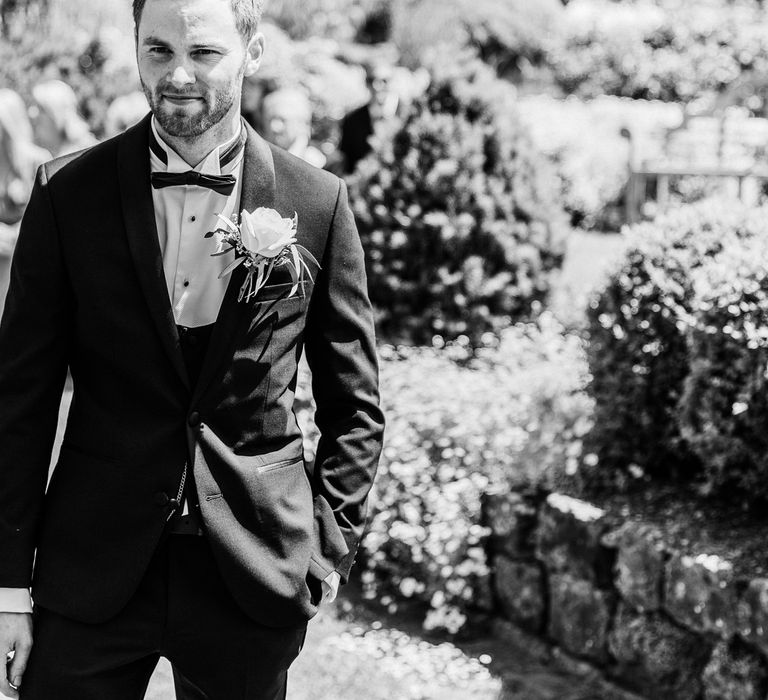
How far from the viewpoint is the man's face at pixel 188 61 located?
83.4 inches

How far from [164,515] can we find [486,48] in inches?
918

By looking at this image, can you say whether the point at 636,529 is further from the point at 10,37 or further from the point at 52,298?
the point at 10,37

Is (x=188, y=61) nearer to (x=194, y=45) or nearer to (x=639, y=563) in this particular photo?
(x=194, y=45)

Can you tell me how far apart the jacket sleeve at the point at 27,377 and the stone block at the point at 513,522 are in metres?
2.71

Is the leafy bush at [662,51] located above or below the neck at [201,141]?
below

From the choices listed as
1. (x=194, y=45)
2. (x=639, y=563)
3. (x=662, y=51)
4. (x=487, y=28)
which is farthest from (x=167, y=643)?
(x=487, y=28)

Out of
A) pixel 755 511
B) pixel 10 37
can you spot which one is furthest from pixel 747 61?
pixel 755 511

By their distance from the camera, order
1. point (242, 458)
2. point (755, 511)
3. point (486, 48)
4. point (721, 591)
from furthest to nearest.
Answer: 1. point (486, 48)
2. point (755, 511)
3. point (721, 591)
4. point (242, 458)

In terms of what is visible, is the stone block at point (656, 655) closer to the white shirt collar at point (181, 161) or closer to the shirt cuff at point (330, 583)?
the shirt cuff at point (330, 583)

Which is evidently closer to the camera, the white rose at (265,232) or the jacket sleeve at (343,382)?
the white rose at (265,232)

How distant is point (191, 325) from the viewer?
2.24 meters

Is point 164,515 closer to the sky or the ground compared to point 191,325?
closer to the ground

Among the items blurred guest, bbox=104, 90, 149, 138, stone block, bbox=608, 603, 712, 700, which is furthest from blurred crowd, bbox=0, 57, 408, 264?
stone block, bbox=608, 603, 712, 700

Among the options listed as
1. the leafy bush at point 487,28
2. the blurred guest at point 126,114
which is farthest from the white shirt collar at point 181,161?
the leafy bush at point 487,28
